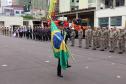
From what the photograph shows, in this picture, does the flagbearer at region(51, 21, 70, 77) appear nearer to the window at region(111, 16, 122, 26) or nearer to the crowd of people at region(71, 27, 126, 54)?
the crowd of people at region(71, 27, 126, 54)

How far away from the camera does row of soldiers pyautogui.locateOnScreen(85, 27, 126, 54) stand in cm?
1923

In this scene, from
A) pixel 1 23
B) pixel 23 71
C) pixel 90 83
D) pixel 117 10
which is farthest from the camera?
pixel 1 23

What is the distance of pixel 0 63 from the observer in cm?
1302

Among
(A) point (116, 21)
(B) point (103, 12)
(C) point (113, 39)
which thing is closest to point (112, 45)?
(C) point (113, 39)

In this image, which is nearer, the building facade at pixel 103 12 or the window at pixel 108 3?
the building facade at pixel 103 12

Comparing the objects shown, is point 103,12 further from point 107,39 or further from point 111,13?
point 107,39

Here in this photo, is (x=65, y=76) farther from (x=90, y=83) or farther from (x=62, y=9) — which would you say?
(x=62, y=9)

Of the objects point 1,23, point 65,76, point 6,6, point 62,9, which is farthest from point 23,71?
point 6,6

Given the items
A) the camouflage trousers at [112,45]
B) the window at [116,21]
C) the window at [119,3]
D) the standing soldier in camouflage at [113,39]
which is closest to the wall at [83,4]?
the window at [119,3]

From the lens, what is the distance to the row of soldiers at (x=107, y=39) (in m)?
19.2

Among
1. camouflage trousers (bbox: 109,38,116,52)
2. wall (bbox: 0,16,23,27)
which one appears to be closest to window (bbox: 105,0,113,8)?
camouflage trousers (bbox: 109,38,116,52)

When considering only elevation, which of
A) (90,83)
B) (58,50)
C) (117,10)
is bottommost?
(90,83)

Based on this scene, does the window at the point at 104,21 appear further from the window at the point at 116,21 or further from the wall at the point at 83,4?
the wall at the point at 83,4

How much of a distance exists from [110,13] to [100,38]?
2191cm
